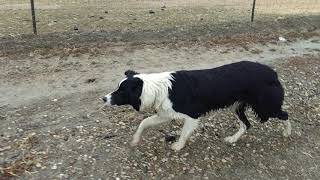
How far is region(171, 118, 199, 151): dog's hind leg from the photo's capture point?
226 inches

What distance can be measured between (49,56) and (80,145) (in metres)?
4.04

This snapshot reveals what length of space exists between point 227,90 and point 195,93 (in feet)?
1.42

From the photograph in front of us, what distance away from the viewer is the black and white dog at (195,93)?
17.8 ft

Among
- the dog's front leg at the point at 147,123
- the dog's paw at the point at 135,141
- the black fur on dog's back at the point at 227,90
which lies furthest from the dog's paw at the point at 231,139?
the dog's paw at the point at 135,141

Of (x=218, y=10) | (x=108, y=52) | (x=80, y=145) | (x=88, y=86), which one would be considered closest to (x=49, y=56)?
(x=108, y=52)

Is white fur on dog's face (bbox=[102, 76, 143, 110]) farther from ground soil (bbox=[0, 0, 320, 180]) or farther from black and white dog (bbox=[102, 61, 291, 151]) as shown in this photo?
ground soil (bbox=[0, 0, 320, 180])

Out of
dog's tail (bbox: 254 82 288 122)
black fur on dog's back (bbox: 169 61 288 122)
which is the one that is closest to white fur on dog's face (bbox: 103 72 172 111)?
black fur on dog's back (bbox: 169 61 288 122)

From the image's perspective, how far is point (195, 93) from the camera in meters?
5.64

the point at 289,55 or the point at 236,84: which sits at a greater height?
the point at 236,84

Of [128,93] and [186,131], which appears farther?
[186,131]

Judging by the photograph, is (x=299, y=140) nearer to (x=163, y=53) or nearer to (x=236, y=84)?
(x=236, y=84)

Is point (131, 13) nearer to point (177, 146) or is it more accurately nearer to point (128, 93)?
point (177, 146)

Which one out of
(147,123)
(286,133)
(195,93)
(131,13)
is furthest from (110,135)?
(131,13)

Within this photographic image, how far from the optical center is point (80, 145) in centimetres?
598
